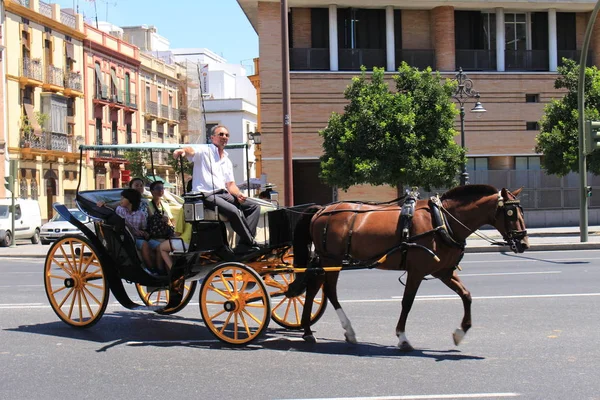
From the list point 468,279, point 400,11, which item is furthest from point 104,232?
point 400,11

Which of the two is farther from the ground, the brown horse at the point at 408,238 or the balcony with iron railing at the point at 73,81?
the balcony with iron railing at the point at 73,81

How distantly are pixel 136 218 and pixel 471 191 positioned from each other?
4.06m

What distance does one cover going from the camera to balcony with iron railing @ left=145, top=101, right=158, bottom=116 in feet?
202

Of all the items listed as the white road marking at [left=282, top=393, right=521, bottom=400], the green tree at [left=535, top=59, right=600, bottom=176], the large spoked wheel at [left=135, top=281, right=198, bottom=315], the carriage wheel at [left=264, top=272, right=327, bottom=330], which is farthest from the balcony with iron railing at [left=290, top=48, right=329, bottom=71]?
the white road marking at [left=282, top=393, right=521, bottom=400]

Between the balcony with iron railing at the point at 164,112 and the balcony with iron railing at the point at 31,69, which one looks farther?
the balcony with iron railing at the point at 164,112

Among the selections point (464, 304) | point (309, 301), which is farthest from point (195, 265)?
point (464, 304)

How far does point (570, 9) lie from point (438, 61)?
7230mm

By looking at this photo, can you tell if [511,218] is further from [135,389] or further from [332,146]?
[332,146]

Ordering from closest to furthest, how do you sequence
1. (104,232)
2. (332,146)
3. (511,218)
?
1. (511,218)
2. (104,232)
3. (332,146)

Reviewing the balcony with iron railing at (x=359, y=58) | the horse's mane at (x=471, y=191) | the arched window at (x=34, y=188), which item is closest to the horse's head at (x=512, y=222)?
the horse's mane at (x=471, y=191)

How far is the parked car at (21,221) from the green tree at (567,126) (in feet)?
71.6

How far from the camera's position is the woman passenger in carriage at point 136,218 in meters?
9.94

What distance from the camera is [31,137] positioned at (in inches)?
1817

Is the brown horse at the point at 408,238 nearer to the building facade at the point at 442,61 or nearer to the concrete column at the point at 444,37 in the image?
the building facade at the point at 442,61
